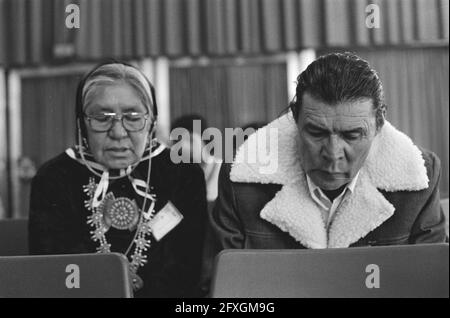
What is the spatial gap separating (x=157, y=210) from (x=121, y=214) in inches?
2.7

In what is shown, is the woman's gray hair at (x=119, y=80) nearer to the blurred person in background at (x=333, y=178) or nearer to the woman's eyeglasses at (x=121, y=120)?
the woman's eyeglasses at (x=121, y=120)

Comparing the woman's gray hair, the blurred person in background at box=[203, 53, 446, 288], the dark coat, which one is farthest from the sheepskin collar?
the woman's gray hair

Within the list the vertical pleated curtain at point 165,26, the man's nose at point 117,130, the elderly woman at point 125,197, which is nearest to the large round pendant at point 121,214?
the elderly woman at point 125,197

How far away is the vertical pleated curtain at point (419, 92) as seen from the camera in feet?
3.24

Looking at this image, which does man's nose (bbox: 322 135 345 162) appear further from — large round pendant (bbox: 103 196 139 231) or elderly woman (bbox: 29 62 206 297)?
large round pendant (bbox: 103 196 139 231)

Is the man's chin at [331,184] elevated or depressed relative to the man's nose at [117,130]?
depressed

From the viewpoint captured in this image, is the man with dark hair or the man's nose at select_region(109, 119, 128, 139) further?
the man's nose at select_region(109, 119, 128, 139)

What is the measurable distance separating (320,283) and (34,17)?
2.62ft

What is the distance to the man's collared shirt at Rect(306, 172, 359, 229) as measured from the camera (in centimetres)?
95

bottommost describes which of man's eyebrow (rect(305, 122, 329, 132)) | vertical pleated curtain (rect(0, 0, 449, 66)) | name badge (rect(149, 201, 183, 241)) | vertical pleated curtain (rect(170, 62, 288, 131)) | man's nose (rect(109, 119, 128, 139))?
name badge (rect(149, 201, 183, 241))

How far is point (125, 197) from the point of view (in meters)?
1.02

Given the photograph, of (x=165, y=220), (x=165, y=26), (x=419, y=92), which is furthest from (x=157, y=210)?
(x=419, y=92)

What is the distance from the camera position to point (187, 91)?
107 cm

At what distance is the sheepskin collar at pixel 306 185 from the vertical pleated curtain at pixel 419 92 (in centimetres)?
6
